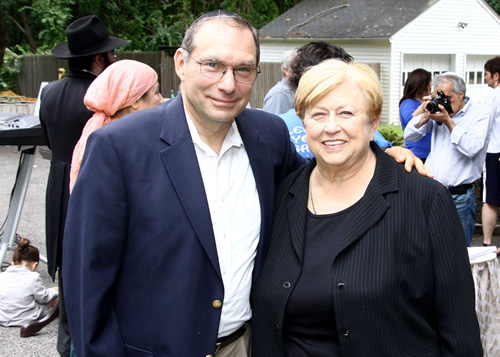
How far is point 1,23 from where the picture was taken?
15234 millimetres

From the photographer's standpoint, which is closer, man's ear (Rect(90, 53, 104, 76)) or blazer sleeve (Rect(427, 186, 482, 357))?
blazer sleeve (Rect(427, 186, 482, 357))

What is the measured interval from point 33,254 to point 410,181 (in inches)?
160

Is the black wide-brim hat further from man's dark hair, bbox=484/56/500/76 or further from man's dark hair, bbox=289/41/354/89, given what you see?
man's dark hair, bbox=484/56/500/76

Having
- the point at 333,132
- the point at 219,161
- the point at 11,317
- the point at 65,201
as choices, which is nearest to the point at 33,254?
the point at 11,317

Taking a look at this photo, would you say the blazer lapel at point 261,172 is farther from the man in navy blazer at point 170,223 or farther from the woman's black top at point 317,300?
the woman's black top at point 317,300

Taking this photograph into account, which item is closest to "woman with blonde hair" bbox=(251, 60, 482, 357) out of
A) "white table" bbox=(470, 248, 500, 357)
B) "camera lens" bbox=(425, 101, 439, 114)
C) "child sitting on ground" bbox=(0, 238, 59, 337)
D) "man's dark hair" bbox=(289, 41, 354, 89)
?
"white table" bbox=(470, 248, 500, 357)

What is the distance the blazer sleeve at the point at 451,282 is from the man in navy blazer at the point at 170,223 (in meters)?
0.70

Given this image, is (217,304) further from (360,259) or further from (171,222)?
(360,259)

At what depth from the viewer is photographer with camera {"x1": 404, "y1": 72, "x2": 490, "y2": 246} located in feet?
16.1

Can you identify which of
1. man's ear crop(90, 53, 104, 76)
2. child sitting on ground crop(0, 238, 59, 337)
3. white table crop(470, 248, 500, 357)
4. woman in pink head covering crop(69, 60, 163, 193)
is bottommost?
child sitting on ground crop(0, 238, 59, 337)

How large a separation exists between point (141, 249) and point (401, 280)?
3.01 feet

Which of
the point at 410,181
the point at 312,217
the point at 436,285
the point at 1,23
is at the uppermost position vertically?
the point at 1,23

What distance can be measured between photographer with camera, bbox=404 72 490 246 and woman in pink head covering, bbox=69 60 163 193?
2.76 meters

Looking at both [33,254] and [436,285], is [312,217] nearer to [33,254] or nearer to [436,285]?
[436,285]
